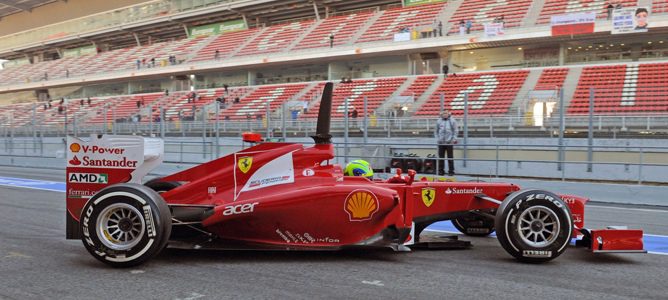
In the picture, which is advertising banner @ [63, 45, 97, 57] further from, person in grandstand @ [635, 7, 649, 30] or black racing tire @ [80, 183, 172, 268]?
black racing tire @ [80, 183, 172, 268]

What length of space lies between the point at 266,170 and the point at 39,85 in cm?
5533

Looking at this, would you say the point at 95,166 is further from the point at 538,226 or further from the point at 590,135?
the point at 590,135

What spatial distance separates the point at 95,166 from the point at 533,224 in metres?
3.99

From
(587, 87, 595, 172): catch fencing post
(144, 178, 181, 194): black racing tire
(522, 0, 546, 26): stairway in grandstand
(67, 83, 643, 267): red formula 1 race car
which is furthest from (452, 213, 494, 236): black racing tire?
(522, 0, 546, 26): stairway in grandstand

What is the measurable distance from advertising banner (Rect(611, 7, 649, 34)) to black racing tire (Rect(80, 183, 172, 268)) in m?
24.9

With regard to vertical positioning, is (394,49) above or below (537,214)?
above

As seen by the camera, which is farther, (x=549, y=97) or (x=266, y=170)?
(x=549, y=97)

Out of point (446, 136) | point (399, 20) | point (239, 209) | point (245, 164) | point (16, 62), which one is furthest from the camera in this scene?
point (16, 62)

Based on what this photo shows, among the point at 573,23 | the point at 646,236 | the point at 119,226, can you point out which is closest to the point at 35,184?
the point at 119,226

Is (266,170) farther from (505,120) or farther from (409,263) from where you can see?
(505,120)

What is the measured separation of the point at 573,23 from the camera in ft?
82.5

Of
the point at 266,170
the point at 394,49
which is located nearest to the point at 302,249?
the point at 266,170

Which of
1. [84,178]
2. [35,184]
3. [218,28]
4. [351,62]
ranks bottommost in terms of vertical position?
[35,184]

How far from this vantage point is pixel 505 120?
641 inches
